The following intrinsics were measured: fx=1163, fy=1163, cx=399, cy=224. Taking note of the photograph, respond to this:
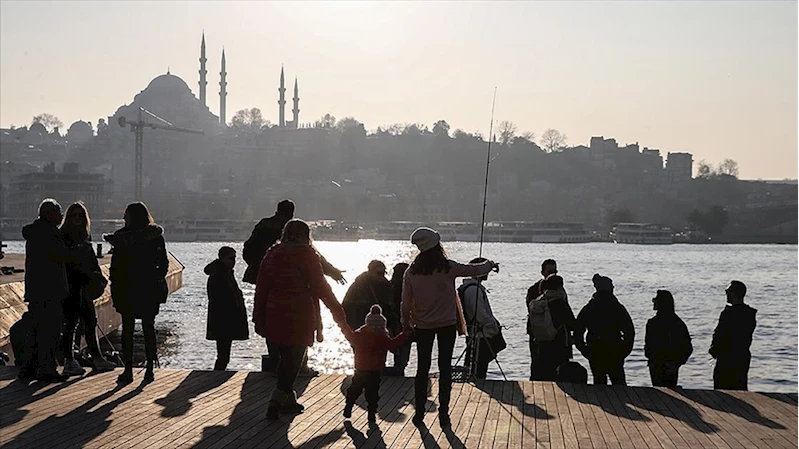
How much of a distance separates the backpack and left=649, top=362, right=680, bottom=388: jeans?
1158mm

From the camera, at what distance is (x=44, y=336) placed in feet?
35.4

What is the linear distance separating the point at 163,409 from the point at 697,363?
70.4 ft

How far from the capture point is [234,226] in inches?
6319

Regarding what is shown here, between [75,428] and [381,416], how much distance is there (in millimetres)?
2427

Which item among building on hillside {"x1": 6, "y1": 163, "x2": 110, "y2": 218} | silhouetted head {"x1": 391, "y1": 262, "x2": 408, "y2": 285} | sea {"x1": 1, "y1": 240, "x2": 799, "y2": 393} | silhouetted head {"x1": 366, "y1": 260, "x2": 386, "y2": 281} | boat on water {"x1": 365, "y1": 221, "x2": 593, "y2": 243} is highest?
silhouetted head {"x1": 366, "y1": 260, "x2": 386, "y2": 281}

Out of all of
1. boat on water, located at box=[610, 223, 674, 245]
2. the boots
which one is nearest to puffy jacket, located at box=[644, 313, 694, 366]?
the boots

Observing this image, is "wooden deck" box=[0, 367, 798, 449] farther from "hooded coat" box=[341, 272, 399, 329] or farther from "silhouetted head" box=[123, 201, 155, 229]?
"silhouetted head" box=[123, 201, 155, 229]

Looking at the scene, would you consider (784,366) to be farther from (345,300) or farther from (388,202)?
(388,202)

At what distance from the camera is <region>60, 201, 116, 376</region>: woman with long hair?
426 inches

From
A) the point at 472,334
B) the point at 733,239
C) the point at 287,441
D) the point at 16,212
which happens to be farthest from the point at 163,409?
the point at 16,212

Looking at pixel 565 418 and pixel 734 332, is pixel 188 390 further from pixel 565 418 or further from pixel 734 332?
pixel 734 332

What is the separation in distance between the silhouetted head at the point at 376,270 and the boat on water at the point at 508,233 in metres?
148

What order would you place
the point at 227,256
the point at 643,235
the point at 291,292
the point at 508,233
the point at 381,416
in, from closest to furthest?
the point at 291,292
the point at 381,416
the point at 227,256
the point at 643,235
the point at 508,233

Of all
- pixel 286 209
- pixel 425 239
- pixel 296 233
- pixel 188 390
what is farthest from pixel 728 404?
pixel 188 390
